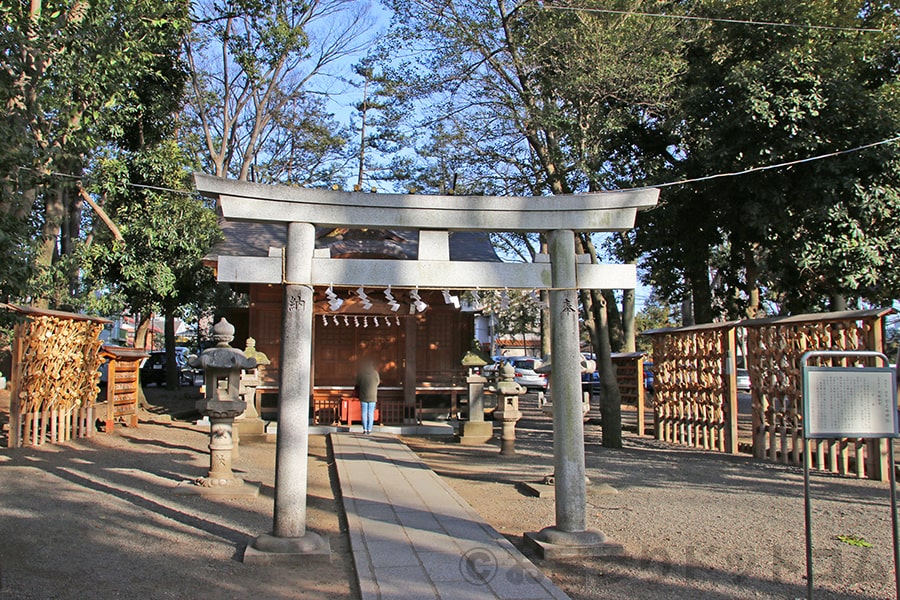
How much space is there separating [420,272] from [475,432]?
346 inches

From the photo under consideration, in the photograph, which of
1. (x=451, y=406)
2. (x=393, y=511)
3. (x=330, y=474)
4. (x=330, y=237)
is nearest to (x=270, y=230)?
(x=330, y=237)

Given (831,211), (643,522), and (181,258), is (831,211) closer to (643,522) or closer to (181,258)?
(643,522)

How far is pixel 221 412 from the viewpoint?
9.07 m

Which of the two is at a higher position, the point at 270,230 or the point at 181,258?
the point at 270,230

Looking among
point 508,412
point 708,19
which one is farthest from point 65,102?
point 708,19

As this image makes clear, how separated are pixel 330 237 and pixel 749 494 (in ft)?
35.9

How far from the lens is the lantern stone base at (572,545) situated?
613 centimetres

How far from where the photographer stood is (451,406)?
17.7 m

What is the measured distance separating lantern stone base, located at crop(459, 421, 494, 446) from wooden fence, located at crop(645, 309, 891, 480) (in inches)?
155

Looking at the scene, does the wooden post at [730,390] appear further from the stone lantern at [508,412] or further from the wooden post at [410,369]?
the wooden post at [410,369]

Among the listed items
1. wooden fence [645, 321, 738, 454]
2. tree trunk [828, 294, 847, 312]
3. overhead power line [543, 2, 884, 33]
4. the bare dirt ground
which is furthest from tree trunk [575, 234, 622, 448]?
tree trunk [828, 294, 847, 312]

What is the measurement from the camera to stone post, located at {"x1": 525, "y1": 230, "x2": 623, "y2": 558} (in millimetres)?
6262

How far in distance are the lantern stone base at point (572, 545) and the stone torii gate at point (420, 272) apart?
10 mm

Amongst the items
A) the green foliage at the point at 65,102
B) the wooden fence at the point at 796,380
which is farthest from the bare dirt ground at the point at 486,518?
the green foliage at the point at 65,102
